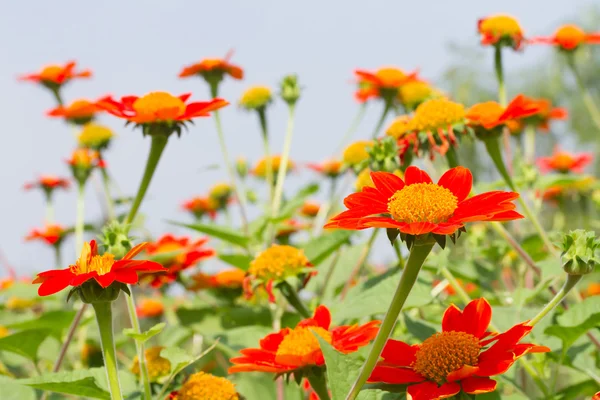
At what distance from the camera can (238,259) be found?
64.9 inches

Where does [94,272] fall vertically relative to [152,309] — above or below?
above

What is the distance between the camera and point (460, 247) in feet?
10.2

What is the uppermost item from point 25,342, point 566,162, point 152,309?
point 25,342

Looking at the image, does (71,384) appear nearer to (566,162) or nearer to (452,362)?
(452,362)

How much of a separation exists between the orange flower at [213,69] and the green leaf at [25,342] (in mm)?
843

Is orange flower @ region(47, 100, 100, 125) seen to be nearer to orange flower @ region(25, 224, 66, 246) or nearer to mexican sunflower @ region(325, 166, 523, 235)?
orange flower @ region(25, 224, 66, 246)

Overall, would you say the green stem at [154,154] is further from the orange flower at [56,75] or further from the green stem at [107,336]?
the orange flower at [56,75]

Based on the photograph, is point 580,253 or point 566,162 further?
point 566,162

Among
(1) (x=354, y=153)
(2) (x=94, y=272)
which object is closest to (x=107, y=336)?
(2) (x=94, y=272)

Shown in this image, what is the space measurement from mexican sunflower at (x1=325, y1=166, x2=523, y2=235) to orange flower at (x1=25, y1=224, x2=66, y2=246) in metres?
1.92

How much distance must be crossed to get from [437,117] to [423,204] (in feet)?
1.92

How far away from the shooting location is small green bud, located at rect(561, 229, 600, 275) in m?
0.84

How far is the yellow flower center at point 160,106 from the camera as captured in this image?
1268 millimetres

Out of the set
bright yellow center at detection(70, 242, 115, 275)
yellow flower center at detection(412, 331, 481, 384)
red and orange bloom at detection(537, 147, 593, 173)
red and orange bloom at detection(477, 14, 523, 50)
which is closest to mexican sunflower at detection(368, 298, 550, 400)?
yellow flower center at detection(412, 331, 481, 384)
